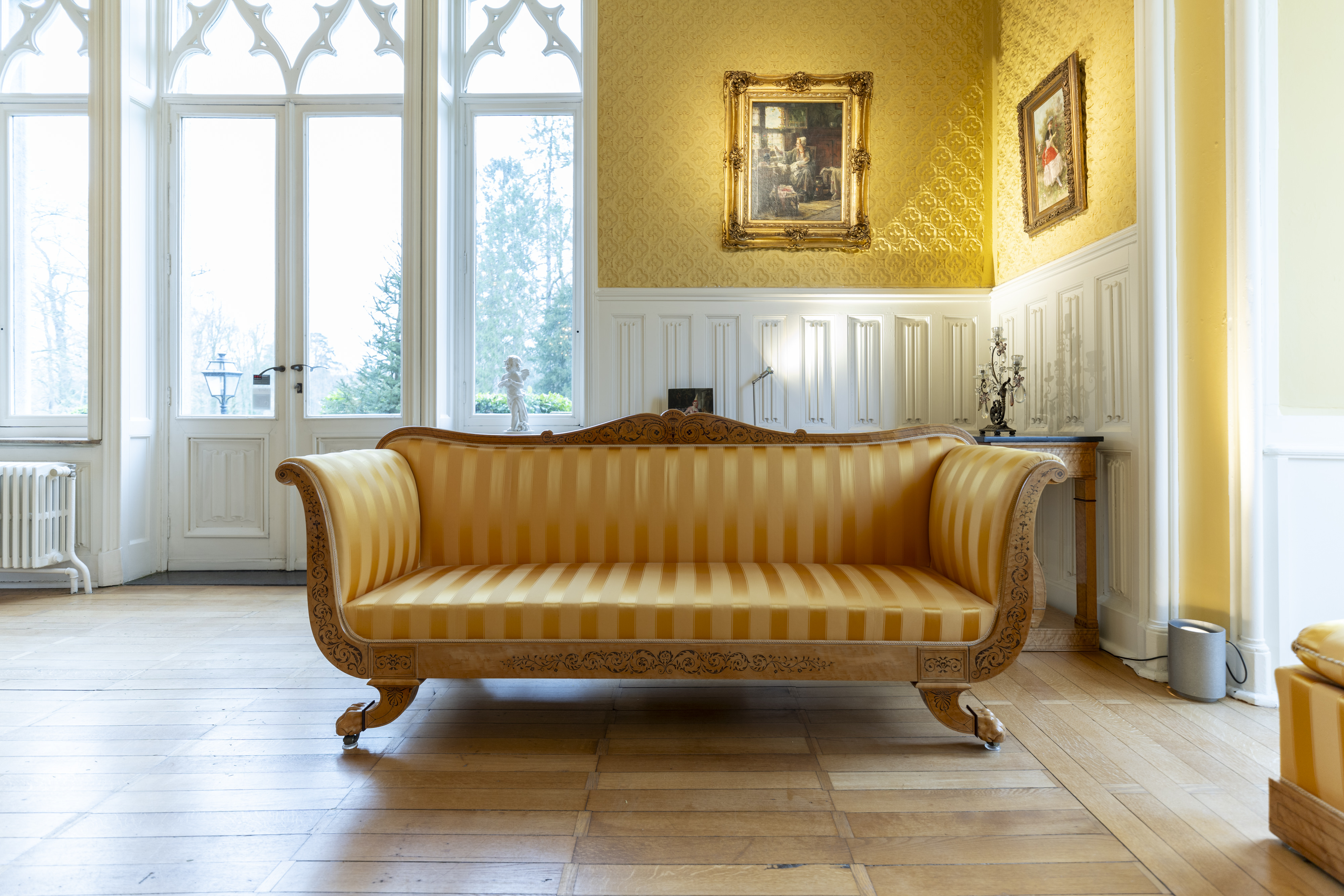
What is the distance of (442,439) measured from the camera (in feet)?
7.80

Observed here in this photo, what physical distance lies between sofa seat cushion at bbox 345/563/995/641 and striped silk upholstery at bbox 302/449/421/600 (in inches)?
4.3

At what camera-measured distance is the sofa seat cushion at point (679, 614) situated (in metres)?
1.75

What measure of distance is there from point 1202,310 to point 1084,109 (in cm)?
111

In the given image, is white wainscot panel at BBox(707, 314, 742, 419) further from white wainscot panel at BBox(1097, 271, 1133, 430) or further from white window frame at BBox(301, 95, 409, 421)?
white window frame at BBox(301, 95, 409, 421)

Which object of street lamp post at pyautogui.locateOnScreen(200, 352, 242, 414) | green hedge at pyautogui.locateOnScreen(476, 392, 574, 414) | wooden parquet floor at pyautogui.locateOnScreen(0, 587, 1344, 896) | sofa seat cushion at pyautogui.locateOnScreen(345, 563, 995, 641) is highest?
street lamp post at pyautogui.locateOnScreen(200, 352, 242, 414)

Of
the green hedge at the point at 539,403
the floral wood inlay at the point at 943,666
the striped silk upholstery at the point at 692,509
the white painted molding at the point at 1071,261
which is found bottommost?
the floral wood inlay at the point at 943,666

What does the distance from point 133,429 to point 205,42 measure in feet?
7.91

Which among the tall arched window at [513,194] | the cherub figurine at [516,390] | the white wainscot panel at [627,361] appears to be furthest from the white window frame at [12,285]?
the white wainscot panel at [627,361]

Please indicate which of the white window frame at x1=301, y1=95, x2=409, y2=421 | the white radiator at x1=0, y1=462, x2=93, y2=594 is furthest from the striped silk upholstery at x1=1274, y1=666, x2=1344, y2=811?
the white radiator at x1=0, y1=462, x2=93, y2=594

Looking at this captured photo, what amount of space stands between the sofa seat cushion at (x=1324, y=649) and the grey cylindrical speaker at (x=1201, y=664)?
922 mm

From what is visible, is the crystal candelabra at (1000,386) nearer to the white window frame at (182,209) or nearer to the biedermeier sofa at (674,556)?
the biedermeier sofa at (674,556)

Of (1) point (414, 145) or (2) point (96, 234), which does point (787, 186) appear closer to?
(1) point (414, 145)

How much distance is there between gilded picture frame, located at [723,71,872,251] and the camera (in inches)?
153

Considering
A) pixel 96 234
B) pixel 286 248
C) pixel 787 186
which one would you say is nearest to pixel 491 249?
pixel 286 248
